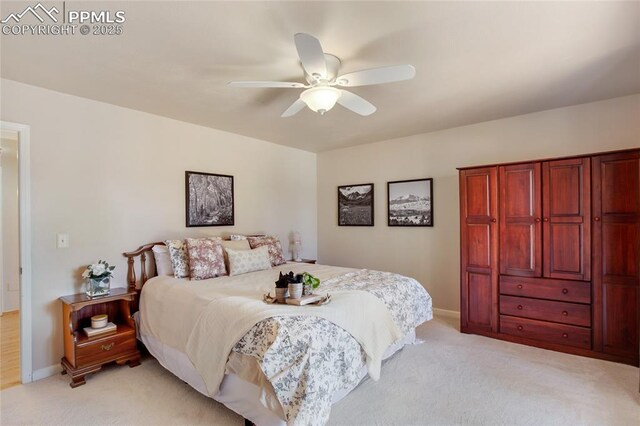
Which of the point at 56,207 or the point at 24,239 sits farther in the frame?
the point at 56,207

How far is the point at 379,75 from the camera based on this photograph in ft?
6.64

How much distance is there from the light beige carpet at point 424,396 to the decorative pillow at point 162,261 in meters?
0.87

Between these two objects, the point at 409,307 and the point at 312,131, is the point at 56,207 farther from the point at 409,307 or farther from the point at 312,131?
the point at 409,307

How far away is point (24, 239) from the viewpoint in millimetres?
2693

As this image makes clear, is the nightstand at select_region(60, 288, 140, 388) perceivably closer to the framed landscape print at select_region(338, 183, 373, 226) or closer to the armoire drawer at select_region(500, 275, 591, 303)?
the framed landscape print at select_region(338, 183, 373, 226)

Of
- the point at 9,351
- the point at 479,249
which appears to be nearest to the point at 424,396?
the point at 479,249

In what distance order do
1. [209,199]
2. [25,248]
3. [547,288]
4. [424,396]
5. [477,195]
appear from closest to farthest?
[424,396] < [25,248] < [547,288] < [477,195] < [209,199]

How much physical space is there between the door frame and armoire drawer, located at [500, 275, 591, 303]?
4602 mm

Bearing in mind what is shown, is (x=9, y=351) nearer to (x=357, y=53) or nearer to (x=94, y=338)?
(x=94, y=338)

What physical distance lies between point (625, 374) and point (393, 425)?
221 cm

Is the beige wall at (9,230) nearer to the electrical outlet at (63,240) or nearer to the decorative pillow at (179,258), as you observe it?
the electrical outlet at (63,240)

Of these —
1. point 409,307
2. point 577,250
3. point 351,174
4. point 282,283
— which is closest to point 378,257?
point 351,174

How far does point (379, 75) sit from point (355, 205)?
329cm

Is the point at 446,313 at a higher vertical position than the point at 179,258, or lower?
lower
